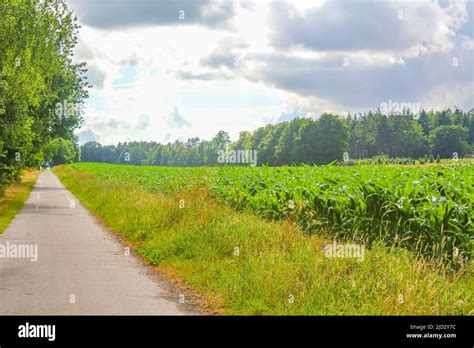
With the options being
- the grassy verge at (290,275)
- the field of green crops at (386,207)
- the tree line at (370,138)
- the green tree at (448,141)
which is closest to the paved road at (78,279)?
Result: the grassy verge at (290,275)

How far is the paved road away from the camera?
869cm

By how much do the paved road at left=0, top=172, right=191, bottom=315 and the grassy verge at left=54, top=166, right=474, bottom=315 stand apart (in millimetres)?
810

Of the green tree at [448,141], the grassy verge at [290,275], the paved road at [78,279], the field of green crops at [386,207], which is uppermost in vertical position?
the green tree at [448,141]

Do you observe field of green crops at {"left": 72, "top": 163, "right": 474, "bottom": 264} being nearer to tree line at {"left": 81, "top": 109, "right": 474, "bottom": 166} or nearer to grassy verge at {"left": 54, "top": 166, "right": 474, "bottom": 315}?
grassy verge at {"left": 54, "top": 166, "right": 474, "bottom": 315}

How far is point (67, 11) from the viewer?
41594 millimetres

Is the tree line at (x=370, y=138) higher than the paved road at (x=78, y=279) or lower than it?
higher

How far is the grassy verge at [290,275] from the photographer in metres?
7.65

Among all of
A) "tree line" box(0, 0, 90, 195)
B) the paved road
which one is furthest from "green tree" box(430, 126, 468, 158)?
the paved road

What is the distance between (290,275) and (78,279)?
4.86 meters

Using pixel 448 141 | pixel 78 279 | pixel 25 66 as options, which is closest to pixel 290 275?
pixel 78 279

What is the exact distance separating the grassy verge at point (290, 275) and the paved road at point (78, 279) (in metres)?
0.81

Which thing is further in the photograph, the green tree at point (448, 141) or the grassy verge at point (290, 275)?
the green tree at point (448, 141)

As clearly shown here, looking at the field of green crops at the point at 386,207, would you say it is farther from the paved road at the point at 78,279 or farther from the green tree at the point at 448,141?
→ the green tree at the point at 448,141
